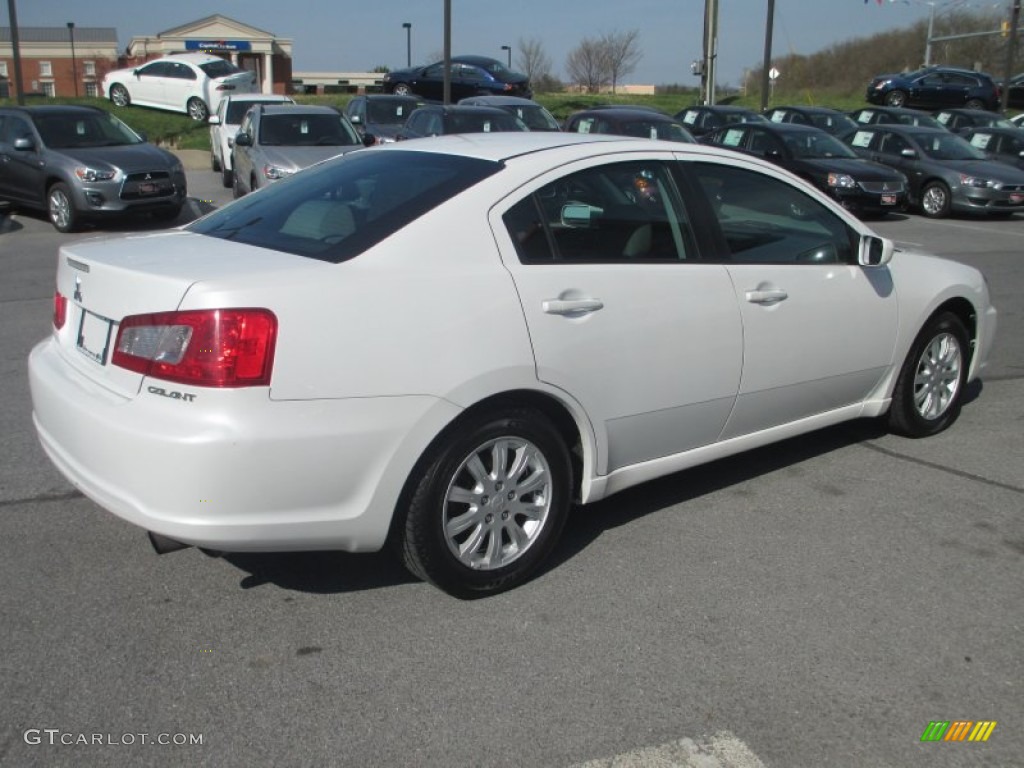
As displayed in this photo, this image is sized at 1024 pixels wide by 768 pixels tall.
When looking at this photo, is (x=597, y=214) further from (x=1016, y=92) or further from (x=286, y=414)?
(x=1016, y=92)

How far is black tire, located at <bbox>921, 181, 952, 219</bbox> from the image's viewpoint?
1817cm

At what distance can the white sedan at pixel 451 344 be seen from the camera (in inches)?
124

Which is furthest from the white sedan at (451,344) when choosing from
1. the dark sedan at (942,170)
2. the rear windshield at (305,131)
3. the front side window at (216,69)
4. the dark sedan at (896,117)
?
the front side window at (216,69)

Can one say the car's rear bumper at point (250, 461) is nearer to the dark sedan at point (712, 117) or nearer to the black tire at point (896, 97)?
the dark sedan at point (712, 117)

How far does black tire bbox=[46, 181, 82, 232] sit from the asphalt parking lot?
31.0 ft

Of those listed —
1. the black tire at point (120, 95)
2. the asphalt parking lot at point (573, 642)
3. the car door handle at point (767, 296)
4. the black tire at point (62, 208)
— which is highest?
the black tire at point (120, 95)

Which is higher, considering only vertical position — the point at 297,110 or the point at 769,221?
the point at 297,110

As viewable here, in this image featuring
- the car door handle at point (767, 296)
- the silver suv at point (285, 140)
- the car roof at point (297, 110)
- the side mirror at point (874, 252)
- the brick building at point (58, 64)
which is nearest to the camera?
the car door handle at point (767, 296)

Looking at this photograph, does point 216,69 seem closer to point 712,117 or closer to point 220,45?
point 712,117

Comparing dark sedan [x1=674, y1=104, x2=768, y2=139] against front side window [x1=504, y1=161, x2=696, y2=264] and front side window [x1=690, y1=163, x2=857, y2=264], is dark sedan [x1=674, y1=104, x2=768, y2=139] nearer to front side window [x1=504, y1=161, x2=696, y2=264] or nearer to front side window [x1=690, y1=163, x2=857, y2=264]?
front side window [x1=690, y1=163, x2=857, y2=264]

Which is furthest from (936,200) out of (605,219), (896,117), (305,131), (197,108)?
(197,108)

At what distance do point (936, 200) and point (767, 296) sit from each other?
51.6 feet

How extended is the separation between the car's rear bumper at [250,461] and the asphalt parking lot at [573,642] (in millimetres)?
438

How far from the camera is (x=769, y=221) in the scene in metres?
4.83
